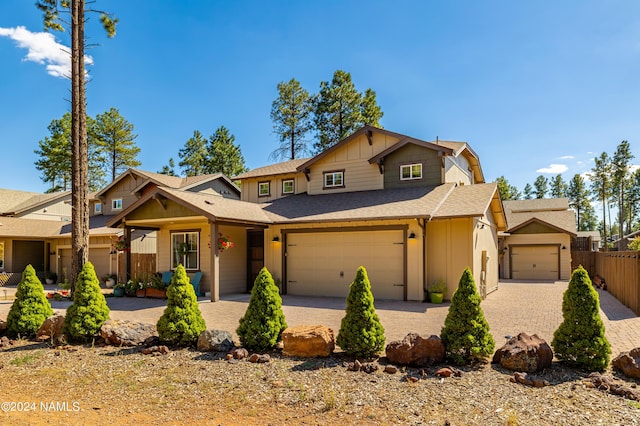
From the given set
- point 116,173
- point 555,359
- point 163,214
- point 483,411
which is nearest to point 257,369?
point 483,411

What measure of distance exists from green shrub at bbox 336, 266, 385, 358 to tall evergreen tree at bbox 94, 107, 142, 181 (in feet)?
116

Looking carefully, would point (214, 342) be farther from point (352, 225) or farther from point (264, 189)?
point (264, 189)

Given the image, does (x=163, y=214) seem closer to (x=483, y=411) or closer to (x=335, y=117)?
(x=483, y=411)

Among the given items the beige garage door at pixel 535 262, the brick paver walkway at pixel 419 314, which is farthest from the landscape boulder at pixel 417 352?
the beige garage door at pixel 535 262

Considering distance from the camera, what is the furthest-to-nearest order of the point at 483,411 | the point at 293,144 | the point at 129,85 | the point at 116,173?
1. the point at 116,173
2. the point at 293,144
3. the point at 129,85
4. the point at 483,411

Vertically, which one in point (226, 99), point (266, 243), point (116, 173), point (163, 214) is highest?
point (226, 99)

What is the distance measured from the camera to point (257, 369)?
5738 mm

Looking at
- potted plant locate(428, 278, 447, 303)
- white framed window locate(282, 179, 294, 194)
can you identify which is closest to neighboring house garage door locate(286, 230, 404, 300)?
potted plant locate(428, 278, 447, 303)

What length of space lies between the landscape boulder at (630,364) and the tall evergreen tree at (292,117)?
1082 inches

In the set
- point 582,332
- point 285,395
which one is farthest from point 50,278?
point 582,332

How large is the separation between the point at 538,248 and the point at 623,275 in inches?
408

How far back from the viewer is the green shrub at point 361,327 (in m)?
6.00

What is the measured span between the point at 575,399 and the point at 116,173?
38.9 m

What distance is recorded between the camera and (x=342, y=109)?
30000mm
